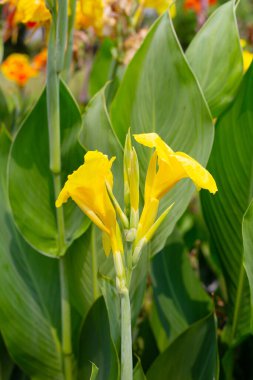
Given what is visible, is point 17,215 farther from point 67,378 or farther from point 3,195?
point 67,378

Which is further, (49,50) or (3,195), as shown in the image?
(3,195)

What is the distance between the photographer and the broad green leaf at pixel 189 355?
0.87 m

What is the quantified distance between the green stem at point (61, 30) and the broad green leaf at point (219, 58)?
0.81 ft

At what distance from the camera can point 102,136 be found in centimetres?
86

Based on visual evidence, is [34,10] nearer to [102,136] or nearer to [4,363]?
[102,136]

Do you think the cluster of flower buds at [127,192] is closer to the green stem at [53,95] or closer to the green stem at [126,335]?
the green stem at [126,335]

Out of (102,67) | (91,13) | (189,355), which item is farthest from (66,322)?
(102,67)

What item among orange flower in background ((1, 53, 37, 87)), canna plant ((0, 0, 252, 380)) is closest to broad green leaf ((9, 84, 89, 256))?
canna plant ((0, 0, 252, 380))

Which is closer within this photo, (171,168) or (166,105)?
(171,168)

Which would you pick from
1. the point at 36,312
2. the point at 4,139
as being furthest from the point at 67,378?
the point at 4,139

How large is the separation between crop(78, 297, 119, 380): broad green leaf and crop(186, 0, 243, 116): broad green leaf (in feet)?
1.20

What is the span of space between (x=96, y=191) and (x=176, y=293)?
0.48 m

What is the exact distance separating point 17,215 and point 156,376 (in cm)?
31

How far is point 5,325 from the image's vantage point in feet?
3.06
